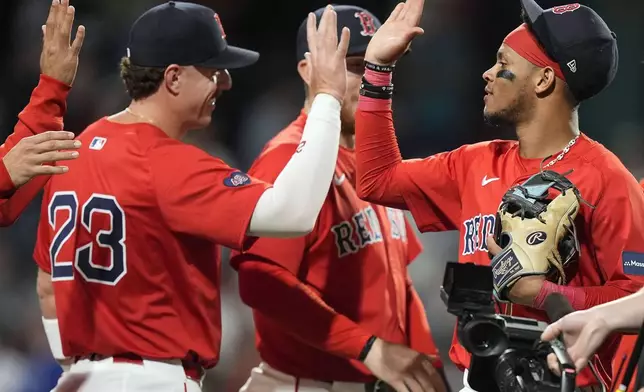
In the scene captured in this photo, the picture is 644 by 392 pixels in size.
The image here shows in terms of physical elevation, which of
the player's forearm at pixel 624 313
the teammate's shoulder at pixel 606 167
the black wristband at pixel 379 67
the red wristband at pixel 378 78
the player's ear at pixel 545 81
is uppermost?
the player's ear at pixel 545 81

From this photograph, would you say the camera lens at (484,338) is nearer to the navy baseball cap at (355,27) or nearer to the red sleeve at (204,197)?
the red sleeve at (204,197)

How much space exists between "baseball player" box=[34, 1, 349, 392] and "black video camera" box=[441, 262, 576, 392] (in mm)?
977

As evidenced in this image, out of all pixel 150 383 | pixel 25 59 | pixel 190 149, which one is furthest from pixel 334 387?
pixel 25 59

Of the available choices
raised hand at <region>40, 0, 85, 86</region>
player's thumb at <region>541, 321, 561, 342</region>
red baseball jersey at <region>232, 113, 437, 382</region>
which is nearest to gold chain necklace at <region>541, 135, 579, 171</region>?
red baseball jersey at <region>232, 113, 437, 382</region>

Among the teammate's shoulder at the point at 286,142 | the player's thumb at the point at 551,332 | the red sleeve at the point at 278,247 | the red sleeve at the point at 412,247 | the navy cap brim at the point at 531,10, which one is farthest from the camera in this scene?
the red sleeve at the point at 412,247

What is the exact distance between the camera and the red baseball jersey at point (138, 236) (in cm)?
284

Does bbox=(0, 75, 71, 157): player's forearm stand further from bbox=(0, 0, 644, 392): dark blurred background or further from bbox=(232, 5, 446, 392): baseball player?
bbox=(0, 0, 644, 392): dark blurred background

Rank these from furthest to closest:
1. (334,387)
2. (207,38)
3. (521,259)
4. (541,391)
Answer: (334,387), (207,38), (521,259), (541,391)

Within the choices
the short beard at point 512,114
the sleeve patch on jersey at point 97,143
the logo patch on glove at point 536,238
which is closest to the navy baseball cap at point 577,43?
the short beard at point 512,114

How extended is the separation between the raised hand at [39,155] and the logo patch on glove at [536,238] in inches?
48.6

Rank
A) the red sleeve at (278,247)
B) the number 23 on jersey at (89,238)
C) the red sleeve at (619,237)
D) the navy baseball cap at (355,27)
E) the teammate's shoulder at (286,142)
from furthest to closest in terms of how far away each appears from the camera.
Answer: the navy baseball cap at (355,27)
the teammate's shoulder at (286,142)
the red sleeve at (278,247)
the number 23 on jersey at (89,238)
the red sleeve at (619,237)

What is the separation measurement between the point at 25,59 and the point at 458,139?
2.87m

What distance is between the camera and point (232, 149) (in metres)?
6.04

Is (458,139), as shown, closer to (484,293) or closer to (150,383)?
(150,383)
